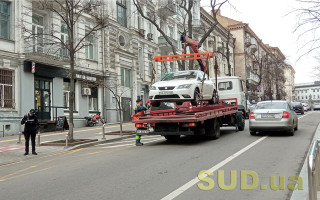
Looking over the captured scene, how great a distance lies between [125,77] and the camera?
31.2 meters

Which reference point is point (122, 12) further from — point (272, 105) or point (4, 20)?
point (272, 105)

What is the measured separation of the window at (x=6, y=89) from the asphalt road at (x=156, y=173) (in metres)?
9.92

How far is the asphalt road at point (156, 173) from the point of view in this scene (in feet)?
18.5

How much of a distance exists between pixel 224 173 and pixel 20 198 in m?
3.97

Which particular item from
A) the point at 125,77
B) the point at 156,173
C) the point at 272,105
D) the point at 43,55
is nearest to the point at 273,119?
the point at 272,105

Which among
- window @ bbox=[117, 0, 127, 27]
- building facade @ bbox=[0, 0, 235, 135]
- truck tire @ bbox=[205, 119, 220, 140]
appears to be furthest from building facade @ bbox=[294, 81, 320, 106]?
truck tire @ bbox=[205, 119, 220, 140]

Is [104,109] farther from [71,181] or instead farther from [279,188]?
[279,188]

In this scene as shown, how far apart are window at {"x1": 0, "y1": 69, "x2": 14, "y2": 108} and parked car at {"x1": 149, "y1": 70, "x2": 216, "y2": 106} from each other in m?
11.0

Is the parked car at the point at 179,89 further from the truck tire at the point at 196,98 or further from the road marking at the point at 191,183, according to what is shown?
the road marking at the point at 191,183

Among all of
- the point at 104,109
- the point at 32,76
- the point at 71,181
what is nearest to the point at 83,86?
the point at 104,109

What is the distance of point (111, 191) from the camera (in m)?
5.79

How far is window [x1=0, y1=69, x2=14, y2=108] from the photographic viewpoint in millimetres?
19031

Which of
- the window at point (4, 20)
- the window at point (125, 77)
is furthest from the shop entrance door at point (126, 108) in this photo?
the window at point (4, 20)

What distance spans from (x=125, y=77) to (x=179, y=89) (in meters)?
19.9
